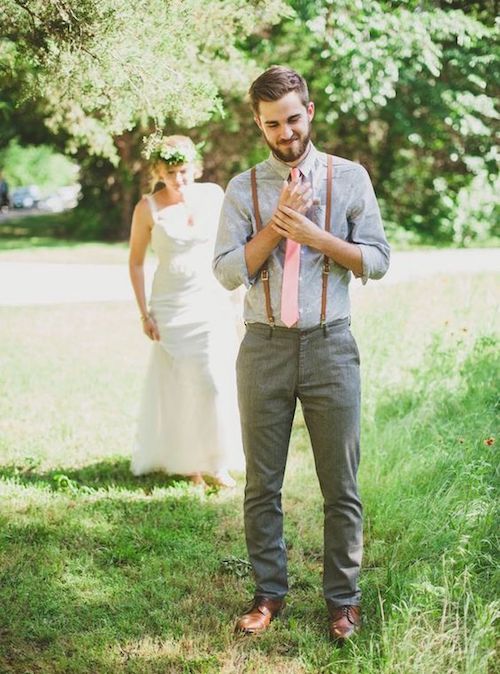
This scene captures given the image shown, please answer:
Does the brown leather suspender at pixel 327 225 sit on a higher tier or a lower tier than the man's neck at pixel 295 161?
lower

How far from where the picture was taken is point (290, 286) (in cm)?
322

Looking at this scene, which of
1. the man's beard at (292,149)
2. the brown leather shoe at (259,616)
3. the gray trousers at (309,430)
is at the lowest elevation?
the brown leather shoe at (259,616)

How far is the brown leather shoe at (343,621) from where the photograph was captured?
3418 millimetres

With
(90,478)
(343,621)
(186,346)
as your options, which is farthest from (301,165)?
(90,478)

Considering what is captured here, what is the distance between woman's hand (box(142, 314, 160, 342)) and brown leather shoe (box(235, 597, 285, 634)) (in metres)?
2.36

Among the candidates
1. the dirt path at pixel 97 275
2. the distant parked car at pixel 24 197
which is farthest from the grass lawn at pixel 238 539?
the distant parked car at pixel 24 197

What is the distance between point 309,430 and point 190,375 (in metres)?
2.22

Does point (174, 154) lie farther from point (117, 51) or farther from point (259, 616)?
point (259, 616)

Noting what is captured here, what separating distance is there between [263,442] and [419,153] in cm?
1720

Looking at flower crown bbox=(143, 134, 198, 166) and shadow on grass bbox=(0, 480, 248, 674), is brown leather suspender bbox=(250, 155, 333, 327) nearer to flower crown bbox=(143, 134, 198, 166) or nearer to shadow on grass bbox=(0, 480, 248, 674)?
shadow on grass bbox=(0, 480, 248, 674)

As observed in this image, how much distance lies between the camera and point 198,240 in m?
5.40

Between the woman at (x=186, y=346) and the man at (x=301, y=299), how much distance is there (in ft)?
6.68

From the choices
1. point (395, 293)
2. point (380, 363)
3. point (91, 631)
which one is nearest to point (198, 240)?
point (380, 363)

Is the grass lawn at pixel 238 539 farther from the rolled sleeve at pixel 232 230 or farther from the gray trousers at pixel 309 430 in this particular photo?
the rolled sleeve at pixel 232 230
